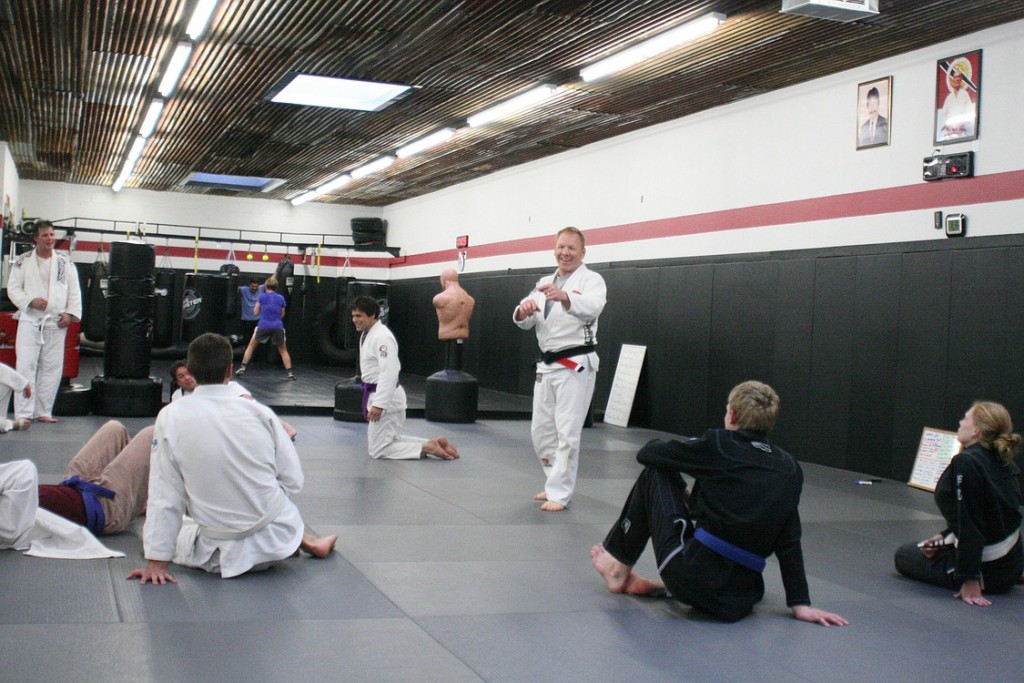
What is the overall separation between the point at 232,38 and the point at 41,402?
357 centimetres

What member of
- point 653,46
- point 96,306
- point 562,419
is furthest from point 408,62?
point 96,306

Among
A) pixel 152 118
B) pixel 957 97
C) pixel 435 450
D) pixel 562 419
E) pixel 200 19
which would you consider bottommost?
pixel 435 450

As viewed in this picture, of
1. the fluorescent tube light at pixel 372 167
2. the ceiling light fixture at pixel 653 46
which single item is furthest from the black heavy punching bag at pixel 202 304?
the ceiling light fixture at pixel 653 46

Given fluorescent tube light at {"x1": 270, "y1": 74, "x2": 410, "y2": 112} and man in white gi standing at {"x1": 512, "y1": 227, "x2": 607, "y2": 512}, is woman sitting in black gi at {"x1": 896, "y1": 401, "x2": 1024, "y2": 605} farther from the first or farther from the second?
fluorescent tube light at {"x1": 270, "y1": 74, "x2": 410, "y2": 112}

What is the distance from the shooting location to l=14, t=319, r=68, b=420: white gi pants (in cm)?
821

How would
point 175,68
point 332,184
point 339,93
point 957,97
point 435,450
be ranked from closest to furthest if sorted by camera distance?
point 957,97, point 435,450, point 175,68, point 339,93, point 332,184

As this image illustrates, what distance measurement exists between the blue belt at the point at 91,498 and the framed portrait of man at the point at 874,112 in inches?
262

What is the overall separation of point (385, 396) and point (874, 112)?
477cm

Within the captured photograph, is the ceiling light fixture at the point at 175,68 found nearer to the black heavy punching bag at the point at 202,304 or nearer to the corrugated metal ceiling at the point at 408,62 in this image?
the corrugated metal ceiling at the point at 408,62

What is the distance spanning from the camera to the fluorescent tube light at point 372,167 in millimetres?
14483

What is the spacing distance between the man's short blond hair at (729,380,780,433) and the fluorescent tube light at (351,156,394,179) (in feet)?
37.0

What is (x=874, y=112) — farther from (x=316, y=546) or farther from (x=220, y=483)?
(x=220, y=483)

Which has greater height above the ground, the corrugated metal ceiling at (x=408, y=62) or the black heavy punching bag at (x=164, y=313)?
the corrugated metal ceiling at (x=408, y=62)

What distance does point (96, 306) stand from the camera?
15438mm
